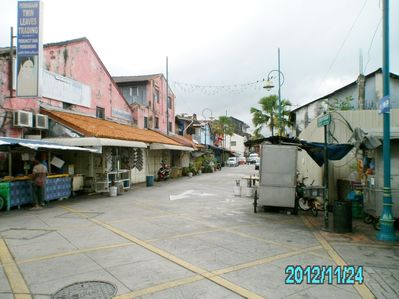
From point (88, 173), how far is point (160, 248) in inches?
463

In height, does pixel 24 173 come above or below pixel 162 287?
above

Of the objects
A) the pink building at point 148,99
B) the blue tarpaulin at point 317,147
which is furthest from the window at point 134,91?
the blue tarpaulin at point 317,147

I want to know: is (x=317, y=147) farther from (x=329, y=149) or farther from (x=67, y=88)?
(x=67, y=88)

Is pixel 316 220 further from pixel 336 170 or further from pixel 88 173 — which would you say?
pixel 88 173

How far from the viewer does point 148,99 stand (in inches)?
1086

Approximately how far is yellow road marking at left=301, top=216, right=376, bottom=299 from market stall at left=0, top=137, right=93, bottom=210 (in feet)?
31.2

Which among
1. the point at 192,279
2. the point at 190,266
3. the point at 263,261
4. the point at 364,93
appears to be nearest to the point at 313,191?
the point at 263,261

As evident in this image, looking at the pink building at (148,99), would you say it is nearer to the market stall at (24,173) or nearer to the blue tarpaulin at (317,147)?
the market stall at (24,173)

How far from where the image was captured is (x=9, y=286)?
4797 mm

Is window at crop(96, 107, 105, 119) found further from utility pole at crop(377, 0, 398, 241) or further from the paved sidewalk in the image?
utility pole at crop(377, 0, 398, 241)

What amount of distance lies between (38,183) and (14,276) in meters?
7.34

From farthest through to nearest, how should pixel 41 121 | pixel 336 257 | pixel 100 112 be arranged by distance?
pixel 100 112
pixel 41 121
pixel 336 257
